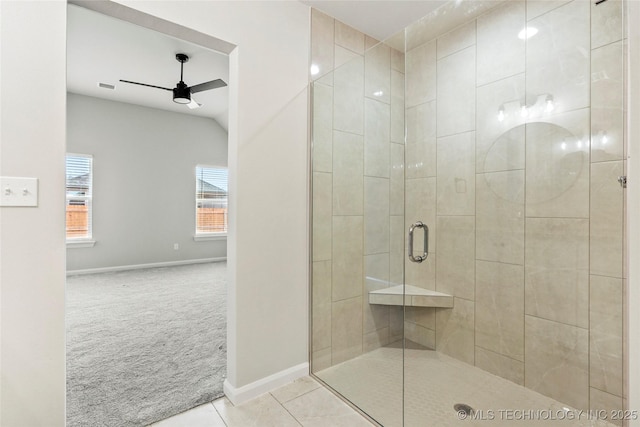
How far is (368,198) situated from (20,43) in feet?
6.32

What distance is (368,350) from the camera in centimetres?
221

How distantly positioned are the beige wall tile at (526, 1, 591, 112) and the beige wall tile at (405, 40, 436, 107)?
0.61 meters

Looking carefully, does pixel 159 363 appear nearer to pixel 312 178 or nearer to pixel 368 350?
pixel 368 350

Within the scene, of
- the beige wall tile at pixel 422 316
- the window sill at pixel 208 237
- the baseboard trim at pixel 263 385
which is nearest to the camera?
the baseboard trim at pixel 263 385

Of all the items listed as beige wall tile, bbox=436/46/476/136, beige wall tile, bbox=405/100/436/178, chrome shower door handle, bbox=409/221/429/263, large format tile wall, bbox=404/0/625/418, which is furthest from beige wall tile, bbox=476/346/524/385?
beige wall tile, bbox=436/46/476/136

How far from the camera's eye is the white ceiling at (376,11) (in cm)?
216

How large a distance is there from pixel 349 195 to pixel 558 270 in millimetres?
1316

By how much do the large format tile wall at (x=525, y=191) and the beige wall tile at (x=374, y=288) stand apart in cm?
32

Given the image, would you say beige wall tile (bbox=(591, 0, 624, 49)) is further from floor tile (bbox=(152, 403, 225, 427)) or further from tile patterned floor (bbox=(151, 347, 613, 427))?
floor tile (bbox=(152, 403, 225, 427))

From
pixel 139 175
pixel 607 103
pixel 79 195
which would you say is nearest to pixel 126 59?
pixel 139 175

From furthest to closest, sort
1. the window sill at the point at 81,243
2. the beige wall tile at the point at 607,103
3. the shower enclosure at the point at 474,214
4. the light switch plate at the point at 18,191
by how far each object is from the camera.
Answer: the window sill at the point at 81,243 < the shower enclosure at the point at 474,214 < the beige wall tile at the point at 607,103 < the light switch plate at the point at 18,191

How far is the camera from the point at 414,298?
237cm

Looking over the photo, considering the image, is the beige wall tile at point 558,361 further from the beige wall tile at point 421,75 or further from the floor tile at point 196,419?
the floor tile at point 196,419

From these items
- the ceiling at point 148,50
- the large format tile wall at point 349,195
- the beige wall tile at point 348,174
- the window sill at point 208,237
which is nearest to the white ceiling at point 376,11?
the ceiling at point 148,50
